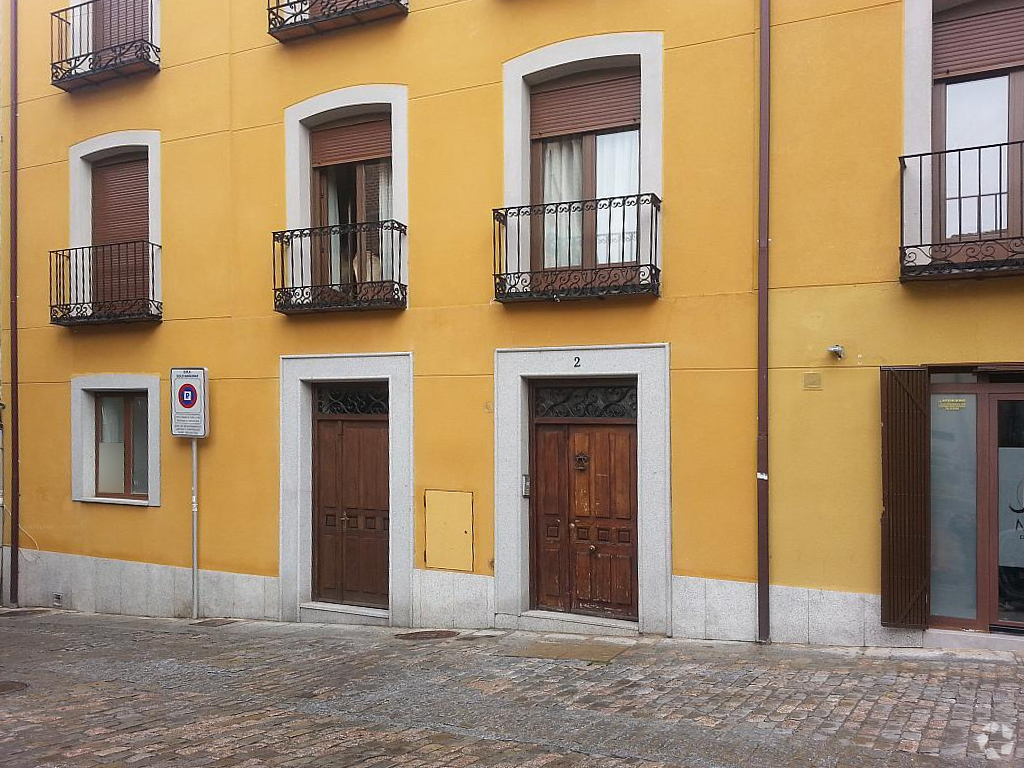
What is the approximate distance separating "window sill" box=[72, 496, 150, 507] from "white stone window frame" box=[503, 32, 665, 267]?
6.15 meters

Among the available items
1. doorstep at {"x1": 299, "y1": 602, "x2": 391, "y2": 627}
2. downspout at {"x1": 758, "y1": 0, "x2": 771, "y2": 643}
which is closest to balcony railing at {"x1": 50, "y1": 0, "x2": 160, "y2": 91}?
doorstep at {"x1": 299, "y1": 602, "x2": 391, "y2": 627}

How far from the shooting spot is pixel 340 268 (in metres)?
10.6

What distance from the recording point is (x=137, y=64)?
11570mm

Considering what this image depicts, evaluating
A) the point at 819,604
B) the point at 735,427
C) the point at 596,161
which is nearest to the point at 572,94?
the point at 596,161

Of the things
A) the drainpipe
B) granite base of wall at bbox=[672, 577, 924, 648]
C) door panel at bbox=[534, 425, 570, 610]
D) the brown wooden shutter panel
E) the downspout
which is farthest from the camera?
the drainpipe

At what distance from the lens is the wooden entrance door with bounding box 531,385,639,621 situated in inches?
353

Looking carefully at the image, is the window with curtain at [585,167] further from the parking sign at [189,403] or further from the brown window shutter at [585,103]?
the parking sign at [189,403]

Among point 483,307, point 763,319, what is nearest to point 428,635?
point 483,307

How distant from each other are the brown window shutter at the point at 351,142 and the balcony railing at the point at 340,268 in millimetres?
834

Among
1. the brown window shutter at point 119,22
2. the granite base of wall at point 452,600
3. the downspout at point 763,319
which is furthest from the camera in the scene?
the brown window shutter at point 119,22

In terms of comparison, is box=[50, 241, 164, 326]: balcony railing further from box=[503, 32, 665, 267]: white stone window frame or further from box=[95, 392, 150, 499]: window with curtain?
box=[503, 32, 665, 267]: white stone window frame

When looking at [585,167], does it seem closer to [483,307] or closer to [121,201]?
[483,307]

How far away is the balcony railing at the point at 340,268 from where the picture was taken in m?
9.98

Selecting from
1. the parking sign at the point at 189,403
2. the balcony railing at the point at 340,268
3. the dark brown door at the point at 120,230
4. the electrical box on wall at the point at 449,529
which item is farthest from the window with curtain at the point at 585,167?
the dark brown door at the point at 120,230
